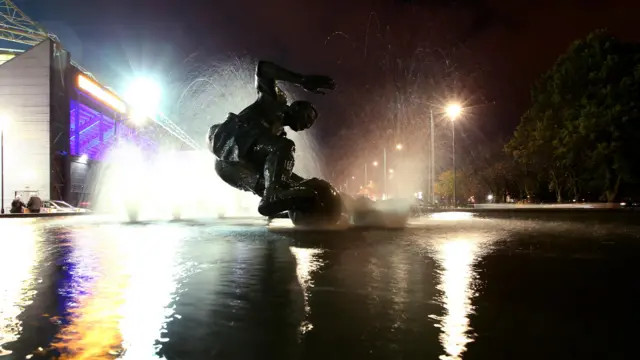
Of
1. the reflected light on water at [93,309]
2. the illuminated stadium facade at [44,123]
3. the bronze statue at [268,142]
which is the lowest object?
the reflected light on water at [93,309]

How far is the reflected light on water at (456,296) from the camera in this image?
3195 mm

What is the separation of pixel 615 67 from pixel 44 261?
42041 mm

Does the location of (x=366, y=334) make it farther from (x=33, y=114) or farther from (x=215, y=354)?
(x=33, y=114)

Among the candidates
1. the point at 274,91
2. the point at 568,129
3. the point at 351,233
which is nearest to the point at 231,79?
the point at 274,91

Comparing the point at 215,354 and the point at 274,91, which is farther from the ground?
the point at 274,91

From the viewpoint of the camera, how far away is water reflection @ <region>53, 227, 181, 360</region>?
3176 mm

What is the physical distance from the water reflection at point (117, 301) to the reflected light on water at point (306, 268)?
3.11 feet

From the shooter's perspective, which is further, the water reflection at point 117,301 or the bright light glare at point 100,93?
the bright light glare at point 100,93

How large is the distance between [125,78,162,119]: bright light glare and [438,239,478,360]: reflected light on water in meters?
54.8

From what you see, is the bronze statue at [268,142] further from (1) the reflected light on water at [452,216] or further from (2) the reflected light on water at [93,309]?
(1) the reflected light on water at [452,216]

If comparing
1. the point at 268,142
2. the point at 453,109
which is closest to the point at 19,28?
the point at 453,109

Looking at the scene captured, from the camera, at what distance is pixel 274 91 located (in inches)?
453

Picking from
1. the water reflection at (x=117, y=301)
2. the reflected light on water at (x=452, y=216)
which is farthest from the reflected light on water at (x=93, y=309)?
the reflected light on water at (x=452, y=216)

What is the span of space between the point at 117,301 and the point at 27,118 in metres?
42.8
